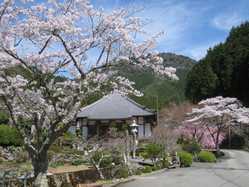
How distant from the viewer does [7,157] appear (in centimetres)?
2038

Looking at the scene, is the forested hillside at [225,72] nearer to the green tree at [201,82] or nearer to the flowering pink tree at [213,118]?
the green tree at [201,82]

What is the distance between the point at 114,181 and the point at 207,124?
16.2 metres

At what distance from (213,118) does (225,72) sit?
11701 mm

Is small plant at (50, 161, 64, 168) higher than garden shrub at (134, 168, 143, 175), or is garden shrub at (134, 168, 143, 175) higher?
small plant at (50, 161, 64, 168)

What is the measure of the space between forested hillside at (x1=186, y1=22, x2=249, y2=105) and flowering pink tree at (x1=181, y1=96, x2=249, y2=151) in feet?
24.4

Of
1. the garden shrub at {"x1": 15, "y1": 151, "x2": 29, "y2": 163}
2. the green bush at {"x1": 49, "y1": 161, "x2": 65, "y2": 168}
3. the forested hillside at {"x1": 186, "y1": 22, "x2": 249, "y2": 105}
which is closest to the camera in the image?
the green bush at {"x1": 49, "y1": 161, "x2": 65, "y2": 168}

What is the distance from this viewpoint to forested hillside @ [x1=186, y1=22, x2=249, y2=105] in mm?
39531

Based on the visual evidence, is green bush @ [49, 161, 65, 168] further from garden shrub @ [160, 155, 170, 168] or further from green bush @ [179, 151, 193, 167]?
green bush @ [179, 151, 193, 167]

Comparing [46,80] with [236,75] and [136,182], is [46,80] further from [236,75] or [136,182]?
[236,75]

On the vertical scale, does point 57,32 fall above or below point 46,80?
above

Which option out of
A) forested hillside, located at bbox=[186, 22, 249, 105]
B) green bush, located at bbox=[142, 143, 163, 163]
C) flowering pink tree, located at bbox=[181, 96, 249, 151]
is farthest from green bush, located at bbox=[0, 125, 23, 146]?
forested hillside, located at bbox=[186, 22, 249, 105]

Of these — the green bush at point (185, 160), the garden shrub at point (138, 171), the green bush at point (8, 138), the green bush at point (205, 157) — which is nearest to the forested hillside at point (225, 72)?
the green bush at point (205, 157)

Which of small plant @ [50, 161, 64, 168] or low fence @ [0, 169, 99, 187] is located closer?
low fence @ [0, 169, 99, 187]

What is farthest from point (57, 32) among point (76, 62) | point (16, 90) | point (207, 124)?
point (207, 124)
